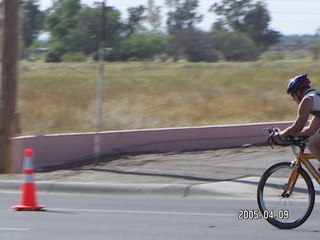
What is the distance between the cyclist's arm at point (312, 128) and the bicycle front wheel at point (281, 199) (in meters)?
0.41

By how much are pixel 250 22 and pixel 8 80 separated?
70418mm

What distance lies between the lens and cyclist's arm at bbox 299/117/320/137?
7926 millimetres

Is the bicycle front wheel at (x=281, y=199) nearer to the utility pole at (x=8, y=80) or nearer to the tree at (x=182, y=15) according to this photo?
the utility pole at (x=8, y=80)

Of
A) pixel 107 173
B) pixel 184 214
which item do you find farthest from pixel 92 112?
pixel 184 214

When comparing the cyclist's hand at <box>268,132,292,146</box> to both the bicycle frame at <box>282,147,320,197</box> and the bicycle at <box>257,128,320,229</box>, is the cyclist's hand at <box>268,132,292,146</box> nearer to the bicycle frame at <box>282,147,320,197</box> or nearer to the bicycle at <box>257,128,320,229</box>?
the bicycle at <box>257,128,320,229</box>

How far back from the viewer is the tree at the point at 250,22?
3214 inches

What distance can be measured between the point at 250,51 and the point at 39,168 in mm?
54264

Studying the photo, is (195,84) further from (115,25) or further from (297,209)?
(115,25)

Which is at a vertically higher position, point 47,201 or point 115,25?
point 115,25

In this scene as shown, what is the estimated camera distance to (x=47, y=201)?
1106cm

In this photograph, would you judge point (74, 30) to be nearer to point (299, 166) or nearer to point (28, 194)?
point (28, 194)

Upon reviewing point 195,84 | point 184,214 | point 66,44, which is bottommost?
point 184,214

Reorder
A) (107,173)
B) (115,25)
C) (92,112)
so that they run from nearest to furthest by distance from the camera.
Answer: (107,173) < (92,112) < (115,25)

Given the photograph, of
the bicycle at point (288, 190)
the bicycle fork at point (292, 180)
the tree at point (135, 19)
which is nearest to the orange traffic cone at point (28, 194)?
the bicycle at point (288, 190)
